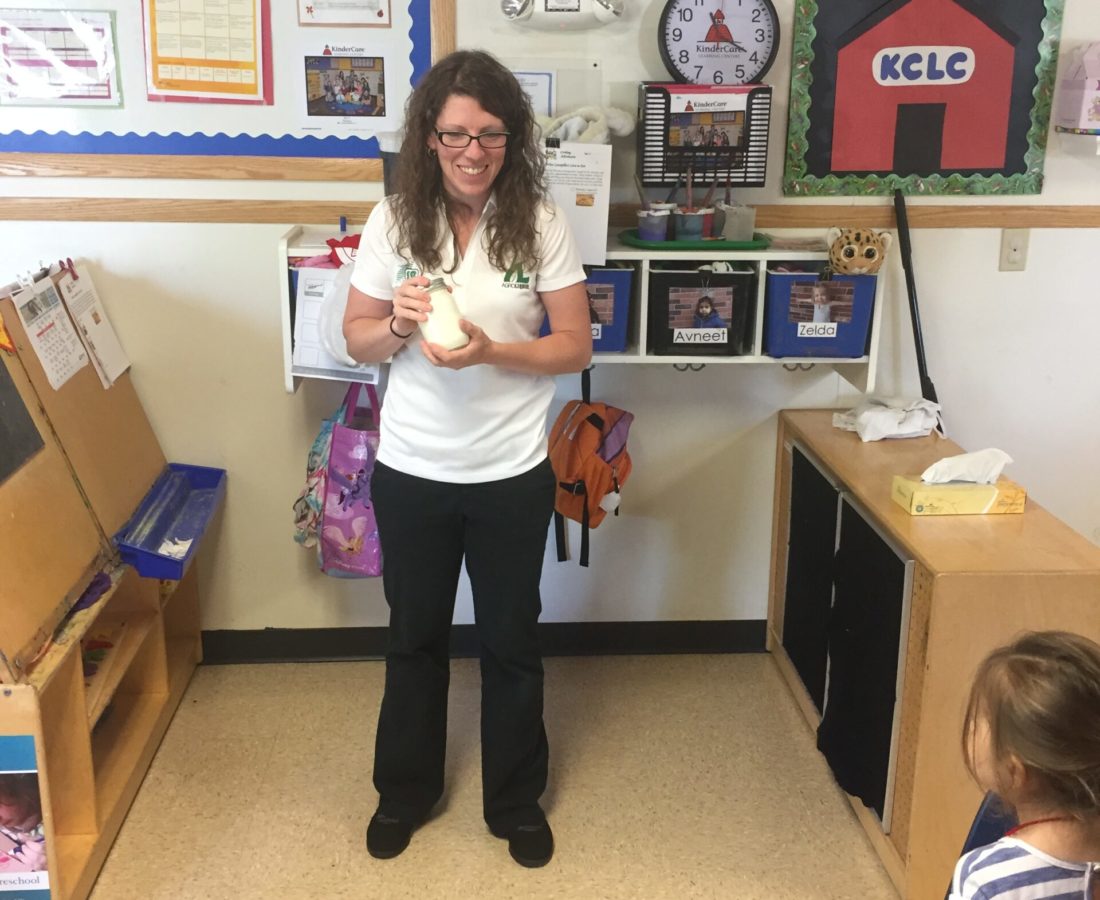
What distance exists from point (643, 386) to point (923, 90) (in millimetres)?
875

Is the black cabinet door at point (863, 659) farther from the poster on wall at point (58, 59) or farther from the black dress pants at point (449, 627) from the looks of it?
the poster on wall at point (58, 59)

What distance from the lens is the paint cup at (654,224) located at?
2234 mm

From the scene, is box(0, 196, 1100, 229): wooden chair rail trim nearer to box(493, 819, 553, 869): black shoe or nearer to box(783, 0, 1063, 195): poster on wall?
box(783, 0, 1063, 195): poster on wall

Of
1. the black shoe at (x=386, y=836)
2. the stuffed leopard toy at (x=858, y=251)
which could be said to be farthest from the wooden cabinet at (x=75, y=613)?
the stuffed leopard toy at (x=858, y=251)

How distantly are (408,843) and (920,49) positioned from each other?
1919mm

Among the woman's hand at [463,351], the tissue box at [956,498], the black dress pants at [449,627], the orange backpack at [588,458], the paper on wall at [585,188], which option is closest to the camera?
the woman's hand at [463,351]

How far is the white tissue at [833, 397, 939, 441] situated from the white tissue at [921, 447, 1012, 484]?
33 centimetres

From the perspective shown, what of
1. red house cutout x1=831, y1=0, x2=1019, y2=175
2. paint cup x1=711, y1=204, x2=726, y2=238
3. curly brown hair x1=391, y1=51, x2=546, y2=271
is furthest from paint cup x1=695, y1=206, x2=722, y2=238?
curly brown hair x1=391, y1=51, x2=546, y2=271

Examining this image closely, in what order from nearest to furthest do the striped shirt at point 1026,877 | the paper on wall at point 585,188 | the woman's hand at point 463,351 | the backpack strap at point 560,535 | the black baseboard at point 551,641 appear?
1. the striped shirt at point 1026,877
2. the woman's hand at point 463,351
3. the paper on wall at point 585,188
4. the backpack strap at point 560,535
5. the black baseboard at point 551,641

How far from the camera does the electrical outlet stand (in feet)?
8.05

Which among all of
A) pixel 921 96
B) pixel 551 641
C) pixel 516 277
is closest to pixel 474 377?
pixel 516 277

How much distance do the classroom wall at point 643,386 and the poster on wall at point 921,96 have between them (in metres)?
0.05

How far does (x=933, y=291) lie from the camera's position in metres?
2.48

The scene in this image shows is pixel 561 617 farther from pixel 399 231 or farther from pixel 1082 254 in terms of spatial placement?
pixel 1082 254
